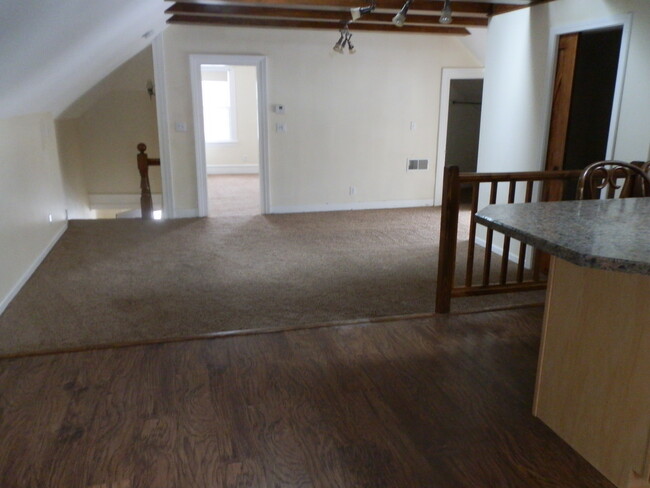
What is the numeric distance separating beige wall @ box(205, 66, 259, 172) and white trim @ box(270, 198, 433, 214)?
13.6ft

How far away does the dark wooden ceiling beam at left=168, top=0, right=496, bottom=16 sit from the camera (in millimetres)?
4242

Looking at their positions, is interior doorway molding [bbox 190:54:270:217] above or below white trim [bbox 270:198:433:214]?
above

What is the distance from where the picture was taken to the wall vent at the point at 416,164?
23.1 ft

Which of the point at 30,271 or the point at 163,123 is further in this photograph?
the point at 163,123

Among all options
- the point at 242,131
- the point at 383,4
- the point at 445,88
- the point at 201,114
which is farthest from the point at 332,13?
the point at 242,131

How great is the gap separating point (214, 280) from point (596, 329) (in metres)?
2.96

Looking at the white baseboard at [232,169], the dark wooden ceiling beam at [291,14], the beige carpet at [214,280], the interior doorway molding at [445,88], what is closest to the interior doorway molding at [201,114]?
the beige carpet at [214,280]

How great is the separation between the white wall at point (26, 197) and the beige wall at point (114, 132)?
1612 millimetres

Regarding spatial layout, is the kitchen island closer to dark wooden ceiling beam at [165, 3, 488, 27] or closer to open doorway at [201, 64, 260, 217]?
dark wooden ceiling beam at [165, 3, 488, 27]

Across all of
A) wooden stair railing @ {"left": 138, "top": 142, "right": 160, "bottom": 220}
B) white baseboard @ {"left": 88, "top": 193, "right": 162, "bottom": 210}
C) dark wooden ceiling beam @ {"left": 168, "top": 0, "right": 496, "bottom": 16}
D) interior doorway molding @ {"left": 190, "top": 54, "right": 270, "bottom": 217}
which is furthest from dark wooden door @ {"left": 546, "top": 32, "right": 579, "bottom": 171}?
white baseboard @ {"left": 88, "top": 193, "right": 162, "bottom": 210}

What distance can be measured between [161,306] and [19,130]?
1989mm

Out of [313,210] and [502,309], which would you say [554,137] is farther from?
[313,210]

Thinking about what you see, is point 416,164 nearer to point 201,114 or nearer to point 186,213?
point 201,114

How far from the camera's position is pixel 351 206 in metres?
6.95
